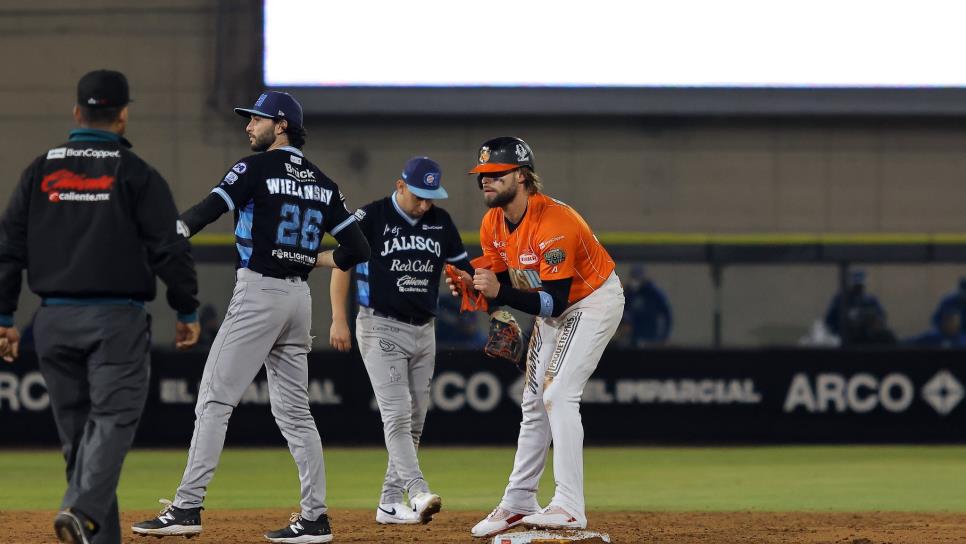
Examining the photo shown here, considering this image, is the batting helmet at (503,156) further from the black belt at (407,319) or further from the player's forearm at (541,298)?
the black belt at (407,319)

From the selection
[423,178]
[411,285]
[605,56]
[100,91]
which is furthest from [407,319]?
[605,56]

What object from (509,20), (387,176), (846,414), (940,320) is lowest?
(846,414)

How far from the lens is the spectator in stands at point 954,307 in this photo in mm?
14125

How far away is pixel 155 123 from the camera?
64.8 ft

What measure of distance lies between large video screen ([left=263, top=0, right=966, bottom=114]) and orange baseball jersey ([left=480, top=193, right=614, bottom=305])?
39.3 ft

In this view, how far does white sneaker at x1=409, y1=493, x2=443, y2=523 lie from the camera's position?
796 cm

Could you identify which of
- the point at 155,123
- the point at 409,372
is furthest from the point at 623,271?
the point at 155,123

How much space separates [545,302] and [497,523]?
4.29 feet

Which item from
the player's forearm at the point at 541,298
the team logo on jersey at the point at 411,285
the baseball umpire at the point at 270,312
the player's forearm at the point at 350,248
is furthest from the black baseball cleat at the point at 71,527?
the team logo on jersey at the point at 411,285

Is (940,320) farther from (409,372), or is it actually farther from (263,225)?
(263,225)

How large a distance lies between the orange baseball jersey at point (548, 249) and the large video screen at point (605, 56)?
472 inches

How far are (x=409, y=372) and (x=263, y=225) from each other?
6.11ft

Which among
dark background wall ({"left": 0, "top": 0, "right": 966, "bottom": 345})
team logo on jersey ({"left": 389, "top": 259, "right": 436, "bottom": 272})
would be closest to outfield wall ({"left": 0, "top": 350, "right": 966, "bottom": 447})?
team logo on jersey ({"left": 389, "top": 259, "right": 436, "bottom": 272})

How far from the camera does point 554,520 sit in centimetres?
716
